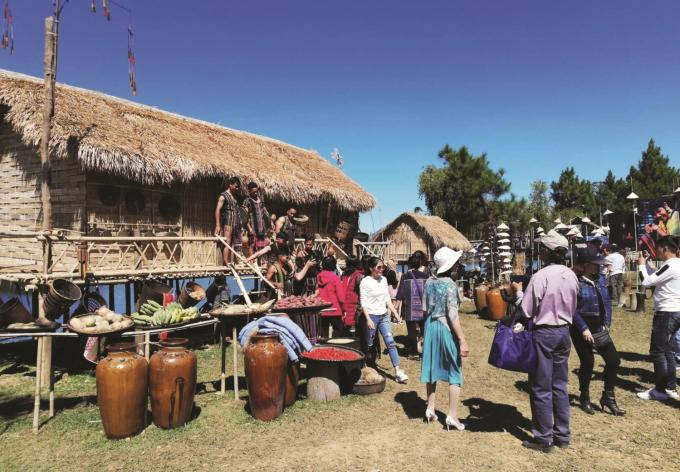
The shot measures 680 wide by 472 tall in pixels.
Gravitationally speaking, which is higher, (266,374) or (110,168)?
(110,168)

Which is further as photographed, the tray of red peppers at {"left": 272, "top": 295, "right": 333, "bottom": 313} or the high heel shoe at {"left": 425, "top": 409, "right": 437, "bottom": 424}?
the tray of red peppers at {"left": 272, "top": 295, "right": 333, "bottom": 313}

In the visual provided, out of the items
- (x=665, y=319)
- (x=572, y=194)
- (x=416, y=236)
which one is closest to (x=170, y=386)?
(x=665, y=319)

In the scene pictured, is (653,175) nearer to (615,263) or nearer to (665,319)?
(615,263)

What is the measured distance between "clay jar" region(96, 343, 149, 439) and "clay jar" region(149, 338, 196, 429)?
0.46 ft

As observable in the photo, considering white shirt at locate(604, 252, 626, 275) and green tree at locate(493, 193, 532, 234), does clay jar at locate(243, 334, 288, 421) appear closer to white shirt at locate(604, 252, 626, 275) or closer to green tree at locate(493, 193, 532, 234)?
white shirt at locate(604, 252, 626, 275)

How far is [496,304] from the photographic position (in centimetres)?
1215

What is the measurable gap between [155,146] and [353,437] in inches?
345

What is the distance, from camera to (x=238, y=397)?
5.61 m

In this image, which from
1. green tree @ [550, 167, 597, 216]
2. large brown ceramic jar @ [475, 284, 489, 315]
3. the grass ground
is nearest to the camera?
the grass ground

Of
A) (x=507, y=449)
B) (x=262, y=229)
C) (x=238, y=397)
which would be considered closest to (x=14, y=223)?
(x=262, y=229)

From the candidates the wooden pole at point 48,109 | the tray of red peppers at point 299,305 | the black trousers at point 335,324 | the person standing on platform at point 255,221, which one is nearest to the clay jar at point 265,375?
the tray of red peppers at point 299,305

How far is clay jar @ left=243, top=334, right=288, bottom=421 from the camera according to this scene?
4809mm

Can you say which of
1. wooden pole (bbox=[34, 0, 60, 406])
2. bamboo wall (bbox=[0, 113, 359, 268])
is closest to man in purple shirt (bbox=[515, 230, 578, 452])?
wooden pole (bbox=[34, 0, 60, 406])

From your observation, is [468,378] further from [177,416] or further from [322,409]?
[177,416]
